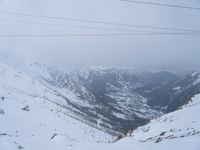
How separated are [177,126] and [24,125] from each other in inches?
1341

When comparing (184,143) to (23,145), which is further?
(23,145)

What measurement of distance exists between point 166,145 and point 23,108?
291ft

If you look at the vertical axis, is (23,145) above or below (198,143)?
below

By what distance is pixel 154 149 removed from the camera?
2589 centimetres

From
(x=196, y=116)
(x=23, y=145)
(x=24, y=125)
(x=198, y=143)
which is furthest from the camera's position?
(x=24, y=125)

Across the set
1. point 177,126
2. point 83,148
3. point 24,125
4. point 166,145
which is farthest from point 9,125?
point 166,145

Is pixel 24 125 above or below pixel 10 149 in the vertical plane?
below

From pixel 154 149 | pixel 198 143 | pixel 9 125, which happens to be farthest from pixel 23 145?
pixel 9 125

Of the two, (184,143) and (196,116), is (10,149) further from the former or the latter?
(196,116)

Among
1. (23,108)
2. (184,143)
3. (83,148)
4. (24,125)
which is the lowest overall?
(23,108)

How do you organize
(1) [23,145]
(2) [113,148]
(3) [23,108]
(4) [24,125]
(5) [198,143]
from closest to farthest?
(5) [198,143]
(2) [113,148]
(1) [23,145]
(4) [24,125]
(3) [23,108]

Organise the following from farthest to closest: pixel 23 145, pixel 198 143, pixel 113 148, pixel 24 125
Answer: pixel 24 125 → pixel 23 145 → pixel 113 148 → pixel 198 143

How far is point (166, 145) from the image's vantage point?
26.5 metres

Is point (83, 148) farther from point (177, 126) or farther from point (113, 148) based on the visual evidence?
point (177, 126)
